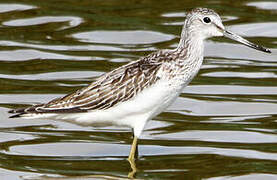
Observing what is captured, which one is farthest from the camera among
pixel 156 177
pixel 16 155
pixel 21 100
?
pixel 21 100

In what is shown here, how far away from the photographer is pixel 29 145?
533 inches

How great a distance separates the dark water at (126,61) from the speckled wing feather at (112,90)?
0.74 metres

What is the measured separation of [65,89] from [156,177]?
14.5 ft

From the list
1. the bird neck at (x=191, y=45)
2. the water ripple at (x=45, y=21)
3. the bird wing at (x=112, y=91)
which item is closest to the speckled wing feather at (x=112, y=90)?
the bird wing at (x=112, y=91)

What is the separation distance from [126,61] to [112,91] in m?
4.81

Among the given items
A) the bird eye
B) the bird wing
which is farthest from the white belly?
the bird eye

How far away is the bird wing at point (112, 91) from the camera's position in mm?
12711

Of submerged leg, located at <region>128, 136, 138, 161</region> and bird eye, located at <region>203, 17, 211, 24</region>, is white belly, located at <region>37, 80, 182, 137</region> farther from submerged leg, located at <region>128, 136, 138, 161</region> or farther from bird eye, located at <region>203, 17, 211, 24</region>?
bird eye, located at <region>203, 17, 211, 24</region>

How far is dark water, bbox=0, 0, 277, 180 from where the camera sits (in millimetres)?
12750

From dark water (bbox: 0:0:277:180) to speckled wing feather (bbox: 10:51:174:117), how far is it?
0.74 meters

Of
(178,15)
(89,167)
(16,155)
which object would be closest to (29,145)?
(16,155)

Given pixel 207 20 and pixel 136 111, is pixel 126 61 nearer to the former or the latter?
pixel 207 20

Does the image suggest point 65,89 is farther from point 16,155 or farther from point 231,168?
point 231,168

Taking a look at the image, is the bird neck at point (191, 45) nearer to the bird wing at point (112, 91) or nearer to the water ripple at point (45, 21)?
the bird wing at point (112, 91)
